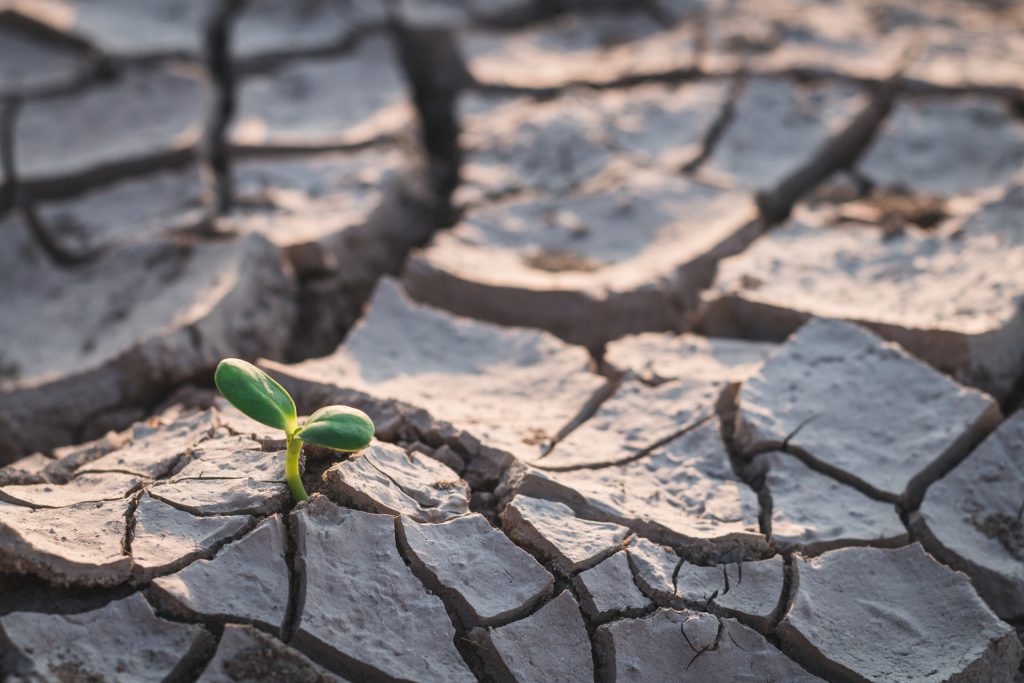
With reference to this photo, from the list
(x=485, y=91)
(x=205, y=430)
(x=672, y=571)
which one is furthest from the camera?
(x=485, y=91)

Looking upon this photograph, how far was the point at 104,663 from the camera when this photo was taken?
1.29 m

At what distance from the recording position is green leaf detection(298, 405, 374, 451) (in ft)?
4.65

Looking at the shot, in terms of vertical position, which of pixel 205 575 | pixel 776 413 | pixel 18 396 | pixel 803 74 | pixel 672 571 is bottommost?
pixel 18 396

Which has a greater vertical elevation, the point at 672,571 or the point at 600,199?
the point at 600,199

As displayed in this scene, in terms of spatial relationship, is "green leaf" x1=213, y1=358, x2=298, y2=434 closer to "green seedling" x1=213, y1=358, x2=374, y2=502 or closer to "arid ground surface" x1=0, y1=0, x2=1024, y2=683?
"green seedling" x1=213, y1=358, x2=374, y2=502

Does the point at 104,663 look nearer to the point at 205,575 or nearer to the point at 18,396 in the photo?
the point at 205,575

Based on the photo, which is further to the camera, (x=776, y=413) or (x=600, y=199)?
(x=600, y=199)

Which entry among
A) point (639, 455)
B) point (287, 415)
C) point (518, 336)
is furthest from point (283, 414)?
point (518, 336)

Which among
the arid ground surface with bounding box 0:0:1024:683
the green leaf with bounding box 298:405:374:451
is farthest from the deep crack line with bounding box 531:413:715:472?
the green leaf with bounding box 298:405:374:451

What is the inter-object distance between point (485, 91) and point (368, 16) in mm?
608

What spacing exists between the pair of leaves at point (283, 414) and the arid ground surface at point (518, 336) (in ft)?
0.39

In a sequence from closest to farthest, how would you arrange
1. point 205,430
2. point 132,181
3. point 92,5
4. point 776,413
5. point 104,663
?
point 104,663 < point 205,430 < point 776,413 < point 132,181 < point 92,5

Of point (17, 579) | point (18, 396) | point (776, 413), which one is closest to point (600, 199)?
point (776, 413)

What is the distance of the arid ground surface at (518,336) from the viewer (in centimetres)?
145
